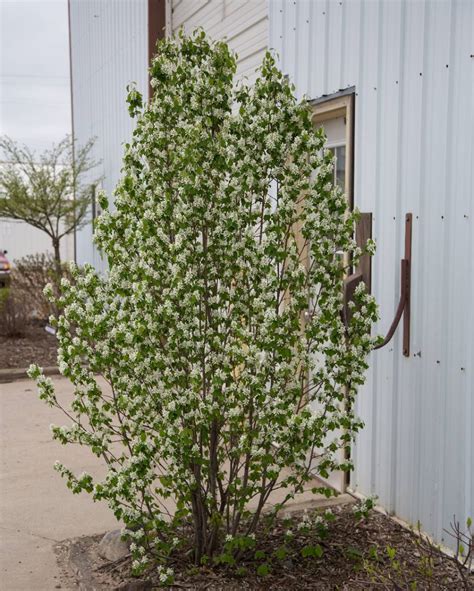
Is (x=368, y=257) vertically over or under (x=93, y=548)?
over

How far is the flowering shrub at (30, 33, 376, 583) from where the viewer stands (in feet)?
11.8

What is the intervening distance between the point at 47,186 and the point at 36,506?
29.9 ft

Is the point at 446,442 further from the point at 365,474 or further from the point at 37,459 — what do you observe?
the point at 37,459

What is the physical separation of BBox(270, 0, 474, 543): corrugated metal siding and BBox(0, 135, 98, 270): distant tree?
9.13 meters

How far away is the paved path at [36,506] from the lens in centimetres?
423

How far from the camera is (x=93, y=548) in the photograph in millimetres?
4414

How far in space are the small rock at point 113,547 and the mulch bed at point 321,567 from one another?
5 centimetres

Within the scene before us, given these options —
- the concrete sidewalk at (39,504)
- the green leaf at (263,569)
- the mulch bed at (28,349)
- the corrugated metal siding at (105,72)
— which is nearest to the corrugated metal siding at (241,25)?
the corrugated metal siding at (105,72)

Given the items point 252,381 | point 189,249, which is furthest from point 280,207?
point 252,381

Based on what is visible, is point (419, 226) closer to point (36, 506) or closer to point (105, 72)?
point (36, 506)

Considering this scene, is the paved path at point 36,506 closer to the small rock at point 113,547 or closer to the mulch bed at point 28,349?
the small rock at point 113,547

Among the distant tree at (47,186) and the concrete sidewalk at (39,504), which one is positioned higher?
the distant tree at (47,186)

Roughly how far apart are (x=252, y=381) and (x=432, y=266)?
1.27 metres

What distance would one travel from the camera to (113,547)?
4.25 metres
